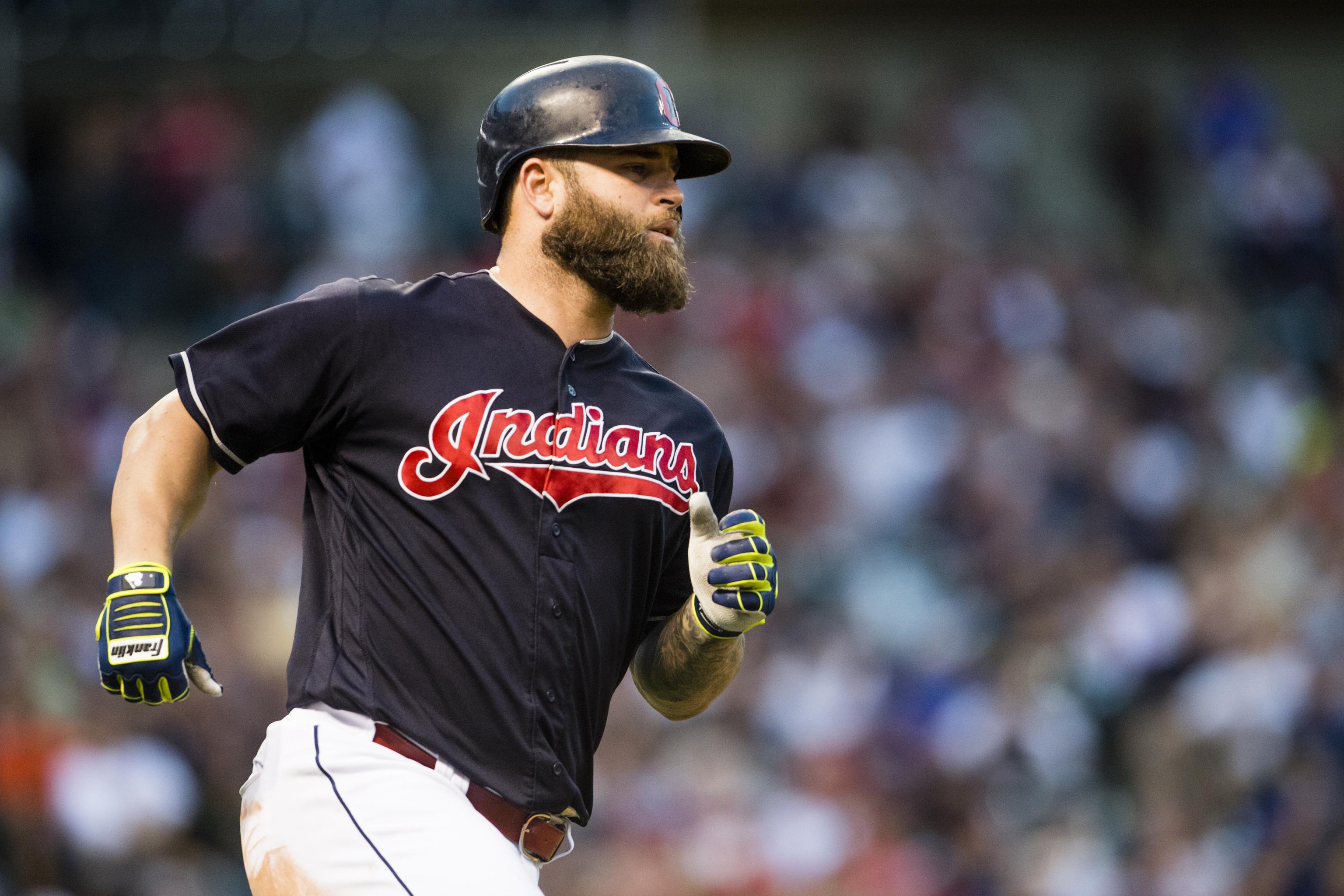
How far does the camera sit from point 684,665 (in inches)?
138

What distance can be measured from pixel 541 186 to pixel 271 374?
0.72 metres

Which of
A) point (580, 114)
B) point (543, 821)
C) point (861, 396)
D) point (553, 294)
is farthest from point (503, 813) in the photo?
point (861, 396)

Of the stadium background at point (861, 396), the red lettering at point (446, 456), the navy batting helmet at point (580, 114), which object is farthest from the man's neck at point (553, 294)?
the stadium background at point (861, 396)

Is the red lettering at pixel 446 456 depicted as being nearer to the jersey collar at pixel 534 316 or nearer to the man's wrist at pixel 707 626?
the jersey collar at pixel 534 316

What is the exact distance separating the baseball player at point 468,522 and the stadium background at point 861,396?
477 cm

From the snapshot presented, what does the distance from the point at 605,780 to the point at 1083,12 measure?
8717 mm

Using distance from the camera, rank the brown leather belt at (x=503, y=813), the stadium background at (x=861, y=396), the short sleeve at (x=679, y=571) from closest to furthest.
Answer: the brown leather belt at (x=503, y=813)
the short sleeve at (x=679, y=571)
the stadium background at (x=861, y=396)

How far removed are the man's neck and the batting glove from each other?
476 mm

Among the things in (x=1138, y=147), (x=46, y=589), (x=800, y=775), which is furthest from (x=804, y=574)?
(x=1138, y=147)

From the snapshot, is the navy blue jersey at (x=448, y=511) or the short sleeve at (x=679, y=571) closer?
the navy blue jersey at (x=448, y=511)

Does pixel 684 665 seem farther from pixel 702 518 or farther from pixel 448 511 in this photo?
pixel 448 511

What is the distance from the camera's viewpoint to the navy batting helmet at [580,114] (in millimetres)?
3346

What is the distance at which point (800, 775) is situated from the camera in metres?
8.35

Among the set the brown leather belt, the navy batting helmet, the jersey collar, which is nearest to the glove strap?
the brown leather belt
